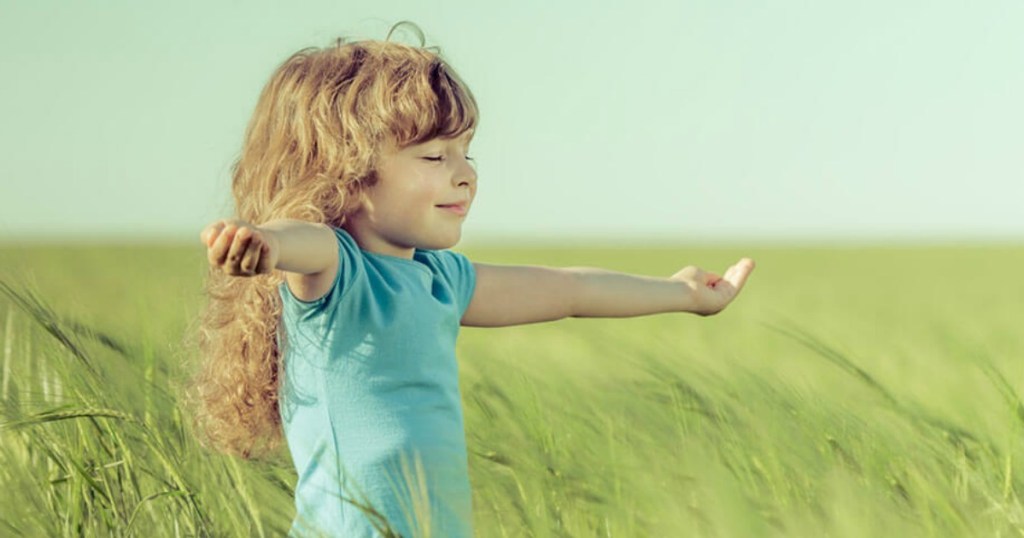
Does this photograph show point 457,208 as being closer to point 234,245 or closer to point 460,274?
point 460,274

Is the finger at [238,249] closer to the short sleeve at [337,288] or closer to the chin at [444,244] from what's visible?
the short sleeve at [337,288]

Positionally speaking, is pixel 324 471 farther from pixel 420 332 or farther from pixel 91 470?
pixel 91 470

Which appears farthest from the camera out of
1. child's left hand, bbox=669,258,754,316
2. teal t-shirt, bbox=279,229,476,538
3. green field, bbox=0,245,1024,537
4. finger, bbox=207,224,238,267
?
child's left hand, bbox=669,258,754,316

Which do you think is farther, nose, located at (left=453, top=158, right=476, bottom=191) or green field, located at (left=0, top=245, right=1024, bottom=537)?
nose, located at (left=453, top=158, right=476, bottom=191)

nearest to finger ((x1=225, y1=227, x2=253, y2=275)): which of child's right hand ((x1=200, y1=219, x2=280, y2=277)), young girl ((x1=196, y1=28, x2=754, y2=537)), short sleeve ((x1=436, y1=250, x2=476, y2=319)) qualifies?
child's right hand ((x1=200, y1=219, x2=280, y2=277))

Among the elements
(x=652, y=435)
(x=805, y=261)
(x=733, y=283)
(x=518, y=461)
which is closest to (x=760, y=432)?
(x=652, y=435)

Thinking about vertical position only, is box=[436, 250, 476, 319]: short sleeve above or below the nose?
below

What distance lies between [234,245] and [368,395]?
0.34m

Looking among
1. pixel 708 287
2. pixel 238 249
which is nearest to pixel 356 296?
pixel 238 249

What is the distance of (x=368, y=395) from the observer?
52.7 inches

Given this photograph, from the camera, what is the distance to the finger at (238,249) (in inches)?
40.6

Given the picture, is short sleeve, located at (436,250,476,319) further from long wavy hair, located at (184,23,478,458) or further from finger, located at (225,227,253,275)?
finger, located at (225,227,253,275)

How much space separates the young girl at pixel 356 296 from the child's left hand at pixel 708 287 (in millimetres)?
290

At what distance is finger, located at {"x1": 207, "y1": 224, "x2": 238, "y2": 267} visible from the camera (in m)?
1.03
